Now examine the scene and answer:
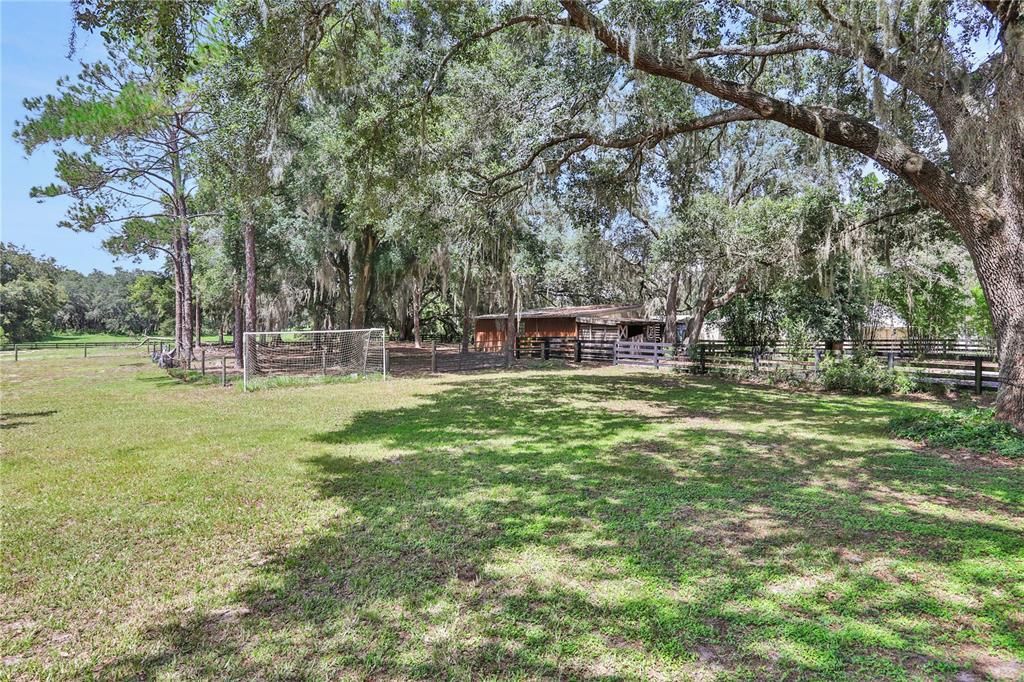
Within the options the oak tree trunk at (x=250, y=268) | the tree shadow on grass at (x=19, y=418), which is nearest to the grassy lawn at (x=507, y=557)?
the tree shadow on grass at (x=19, y=418)

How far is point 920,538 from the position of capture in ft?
11.3

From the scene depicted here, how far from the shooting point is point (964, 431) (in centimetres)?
634

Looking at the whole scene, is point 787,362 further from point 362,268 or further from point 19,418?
point 19,418

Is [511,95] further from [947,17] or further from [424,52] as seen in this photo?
[947,17]

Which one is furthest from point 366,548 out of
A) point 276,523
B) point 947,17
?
point 947,17

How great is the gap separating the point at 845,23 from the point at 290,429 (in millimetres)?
9234

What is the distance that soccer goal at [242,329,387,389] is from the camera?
13.6 metres

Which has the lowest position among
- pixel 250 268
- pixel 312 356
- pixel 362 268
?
pixel 312 356

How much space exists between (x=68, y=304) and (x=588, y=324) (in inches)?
3125

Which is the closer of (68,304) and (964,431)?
(964,431)

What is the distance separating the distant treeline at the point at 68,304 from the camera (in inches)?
1686

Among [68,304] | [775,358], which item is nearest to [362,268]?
[775,358]

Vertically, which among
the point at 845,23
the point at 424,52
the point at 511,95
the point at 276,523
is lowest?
the point at 276,523

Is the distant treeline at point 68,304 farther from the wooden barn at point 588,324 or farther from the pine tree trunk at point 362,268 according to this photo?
the wooden barn at point 588,324
